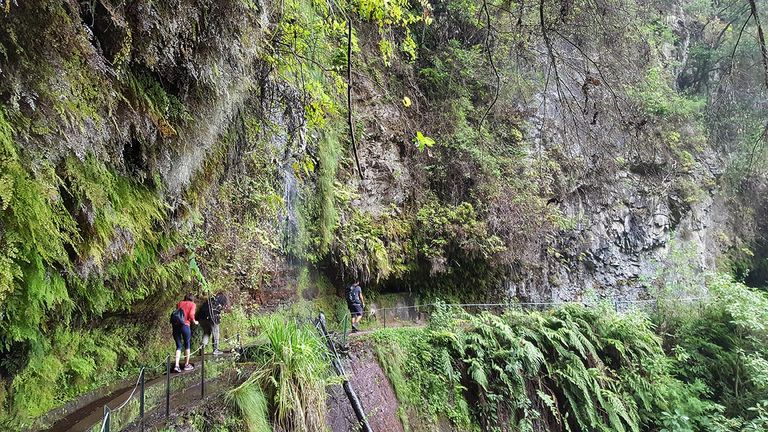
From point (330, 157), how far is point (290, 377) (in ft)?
20.5

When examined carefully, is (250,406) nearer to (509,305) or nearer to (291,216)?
(291,216)

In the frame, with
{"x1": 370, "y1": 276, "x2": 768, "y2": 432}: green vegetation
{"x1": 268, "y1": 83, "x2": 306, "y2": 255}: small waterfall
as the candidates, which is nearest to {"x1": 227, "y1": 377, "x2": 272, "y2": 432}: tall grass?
{"x1": 268, "y1": 83, "x2": 306, "y2": 255}: small waterfall

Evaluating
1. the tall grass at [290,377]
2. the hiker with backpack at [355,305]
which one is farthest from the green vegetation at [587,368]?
the tall grass at [290,377]

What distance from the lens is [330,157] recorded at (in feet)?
33.1

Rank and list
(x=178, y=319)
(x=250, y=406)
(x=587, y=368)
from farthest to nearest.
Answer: (x=587, y=368) → (x=178, y=319) → (x=250, y=406)

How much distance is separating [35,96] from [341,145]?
28.0 ft

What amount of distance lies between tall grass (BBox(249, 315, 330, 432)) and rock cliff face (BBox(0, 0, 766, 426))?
1.77 meters

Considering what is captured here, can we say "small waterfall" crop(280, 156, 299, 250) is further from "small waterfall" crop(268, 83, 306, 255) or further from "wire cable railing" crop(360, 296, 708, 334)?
"wire cable railing" crop(360, 296, 708, 334)

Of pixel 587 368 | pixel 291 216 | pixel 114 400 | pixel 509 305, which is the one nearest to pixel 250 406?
pixel 114 400

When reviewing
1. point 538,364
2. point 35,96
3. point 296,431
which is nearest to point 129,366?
point 296,431

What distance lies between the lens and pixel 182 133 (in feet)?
12.9

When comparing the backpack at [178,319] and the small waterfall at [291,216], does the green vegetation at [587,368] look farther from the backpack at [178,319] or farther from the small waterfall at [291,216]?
the small waterfall at [291,216]

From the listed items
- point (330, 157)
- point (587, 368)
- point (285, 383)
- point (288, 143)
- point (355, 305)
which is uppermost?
point (330, 157)

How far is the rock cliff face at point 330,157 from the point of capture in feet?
9.47
